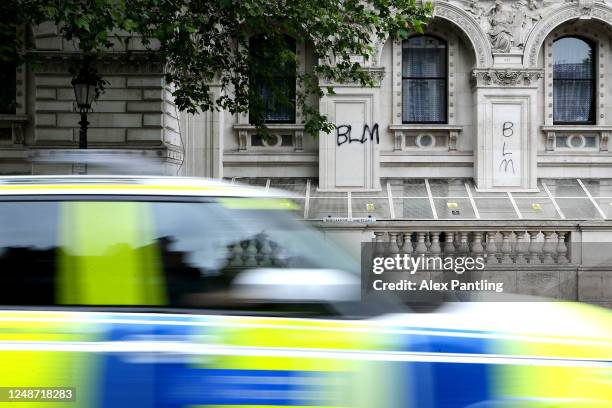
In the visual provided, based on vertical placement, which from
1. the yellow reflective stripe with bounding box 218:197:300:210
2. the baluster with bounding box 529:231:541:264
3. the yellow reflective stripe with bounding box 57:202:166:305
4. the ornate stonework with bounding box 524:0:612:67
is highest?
the ornate stonework with bounding box 524:0:612:67

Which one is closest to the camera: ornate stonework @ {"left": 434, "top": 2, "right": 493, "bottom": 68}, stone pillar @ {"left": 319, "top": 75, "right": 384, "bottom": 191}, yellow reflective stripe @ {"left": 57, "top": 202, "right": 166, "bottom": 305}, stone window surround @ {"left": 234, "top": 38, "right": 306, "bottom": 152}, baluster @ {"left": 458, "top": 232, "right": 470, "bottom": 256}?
yellow reflective stripe @ {"left": 57, "top": 202, "right": 166, "bottom": 305}

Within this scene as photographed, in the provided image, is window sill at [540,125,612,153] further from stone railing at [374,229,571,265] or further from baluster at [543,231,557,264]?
baluster at [543,231,557,264]

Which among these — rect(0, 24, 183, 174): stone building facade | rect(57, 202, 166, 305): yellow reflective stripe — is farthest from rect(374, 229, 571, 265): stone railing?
rect(57, 202, 166, 305): yellow reflective stripe

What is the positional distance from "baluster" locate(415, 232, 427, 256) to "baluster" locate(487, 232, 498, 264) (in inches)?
49.4

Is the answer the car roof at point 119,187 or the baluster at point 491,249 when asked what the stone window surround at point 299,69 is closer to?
the baluster at point 491,249

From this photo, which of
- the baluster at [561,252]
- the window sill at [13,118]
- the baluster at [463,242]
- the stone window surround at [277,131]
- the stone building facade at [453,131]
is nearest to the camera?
Result: the baluster at [561,252]

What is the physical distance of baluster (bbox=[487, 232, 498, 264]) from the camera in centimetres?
1625

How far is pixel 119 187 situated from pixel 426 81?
20314mm

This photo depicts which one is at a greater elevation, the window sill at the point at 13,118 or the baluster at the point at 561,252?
the window sill at the point at 13,118

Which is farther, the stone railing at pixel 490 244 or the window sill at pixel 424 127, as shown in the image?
the window sill at pixel 424 127

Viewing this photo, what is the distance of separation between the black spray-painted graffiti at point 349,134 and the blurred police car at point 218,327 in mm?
18555

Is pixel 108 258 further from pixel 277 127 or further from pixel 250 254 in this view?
pixel 277 127

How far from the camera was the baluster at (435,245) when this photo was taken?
52.7 ft

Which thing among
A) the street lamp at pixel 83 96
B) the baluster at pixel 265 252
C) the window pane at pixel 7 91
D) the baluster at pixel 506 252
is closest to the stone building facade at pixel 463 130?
the window pane at pixel 7 91
